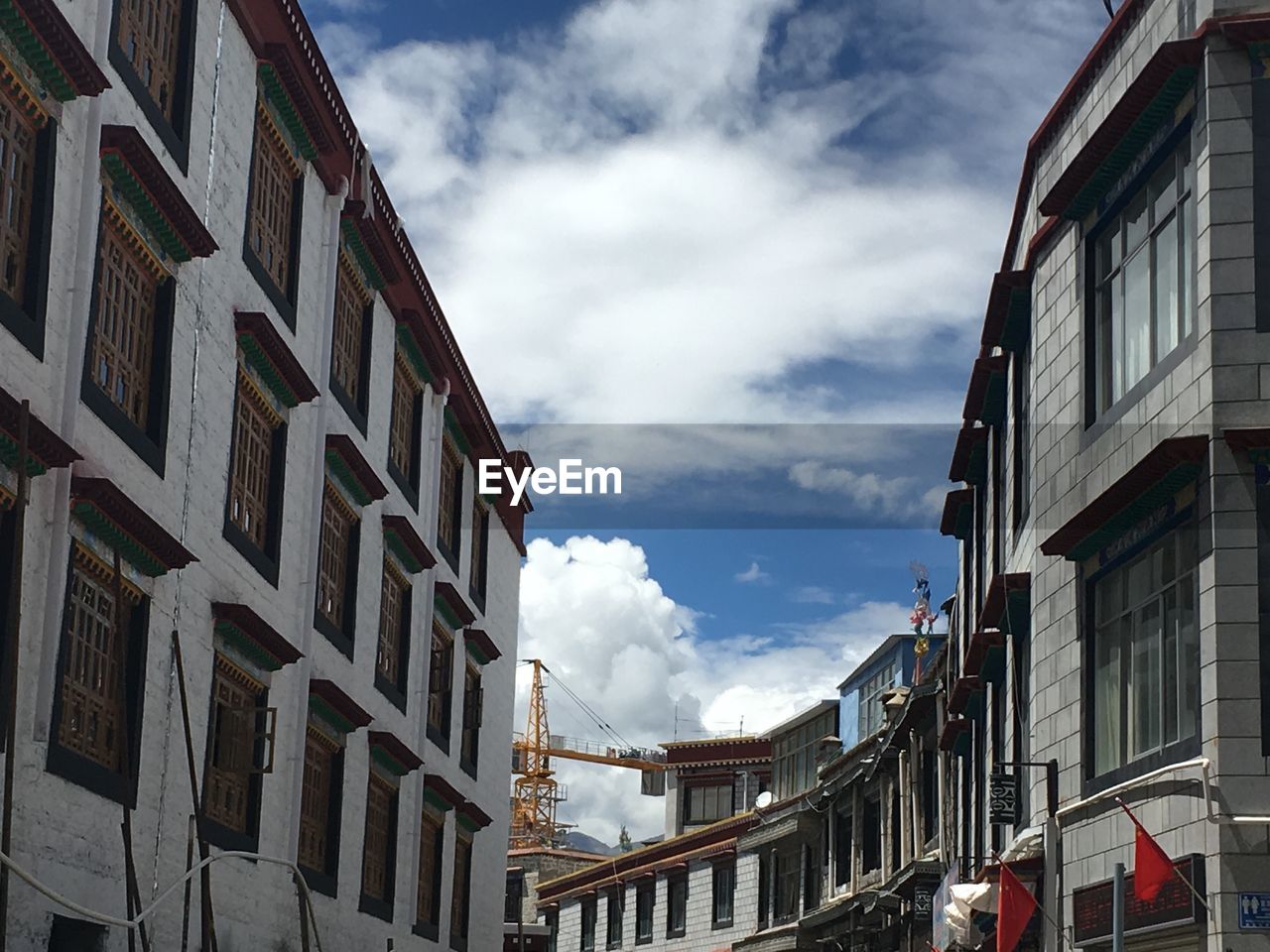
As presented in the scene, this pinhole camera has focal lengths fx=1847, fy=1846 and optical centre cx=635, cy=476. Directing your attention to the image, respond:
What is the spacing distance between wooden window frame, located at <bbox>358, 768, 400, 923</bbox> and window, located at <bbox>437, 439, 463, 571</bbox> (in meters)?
5.69


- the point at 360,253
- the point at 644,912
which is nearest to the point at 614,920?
the point at 644,912

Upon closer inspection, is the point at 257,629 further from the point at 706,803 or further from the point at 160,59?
the point at 706,803

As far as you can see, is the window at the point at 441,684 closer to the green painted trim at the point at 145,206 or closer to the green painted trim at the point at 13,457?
the green painted trim at the point at 145,206

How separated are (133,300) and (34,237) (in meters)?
2.68

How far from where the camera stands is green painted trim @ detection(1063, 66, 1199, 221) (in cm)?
1808

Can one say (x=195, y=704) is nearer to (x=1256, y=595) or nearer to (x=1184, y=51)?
(x=1256, y=595)

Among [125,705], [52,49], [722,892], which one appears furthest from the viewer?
[722,892]

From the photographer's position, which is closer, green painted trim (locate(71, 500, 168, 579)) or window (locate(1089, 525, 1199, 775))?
green painted trim (locate(71, 500, 168, 579))

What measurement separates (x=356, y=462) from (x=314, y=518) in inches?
70.7

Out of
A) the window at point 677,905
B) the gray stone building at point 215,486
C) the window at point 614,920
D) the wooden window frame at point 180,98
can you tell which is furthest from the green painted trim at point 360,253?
the window at point 614,920

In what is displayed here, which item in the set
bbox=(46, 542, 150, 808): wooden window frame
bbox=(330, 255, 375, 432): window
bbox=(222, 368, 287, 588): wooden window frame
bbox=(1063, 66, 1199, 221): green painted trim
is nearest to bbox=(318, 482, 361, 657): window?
bbox=(330, 255, 375, 432): window

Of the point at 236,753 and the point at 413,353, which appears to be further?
the point at 413,353

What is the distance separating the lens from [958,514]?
3130 cm

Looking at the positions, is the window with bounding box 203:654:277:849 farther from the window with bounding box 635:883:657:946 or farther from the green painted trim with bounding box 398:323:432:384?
the window with bounding box 635:883:657:946
